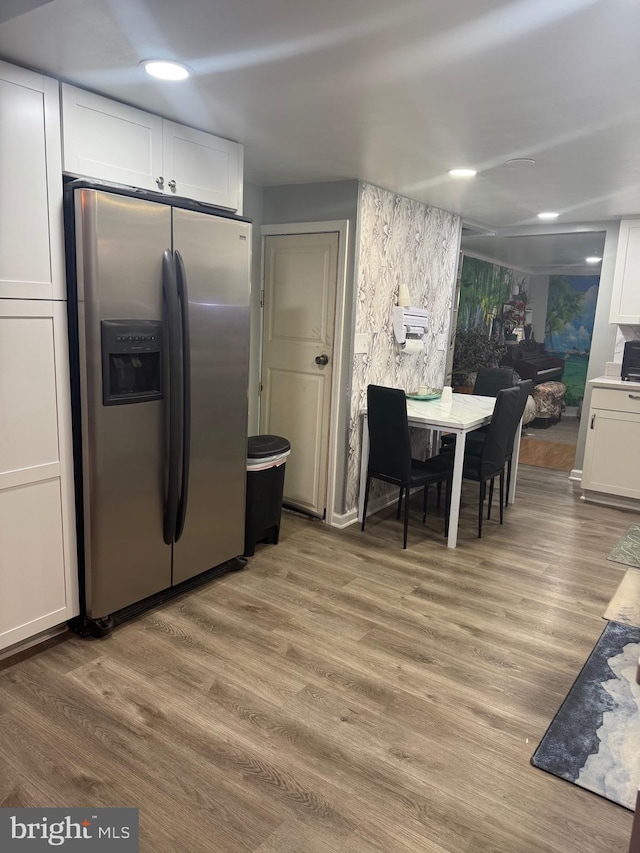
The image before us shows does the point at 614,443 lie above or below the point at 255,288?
below

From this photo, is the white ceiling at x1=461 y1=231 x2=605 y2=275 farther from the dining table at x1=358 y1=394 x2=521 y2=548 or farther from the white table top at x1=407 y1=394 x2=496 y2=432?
the dining table at x1=358 y1=394 x2=521 y2=548

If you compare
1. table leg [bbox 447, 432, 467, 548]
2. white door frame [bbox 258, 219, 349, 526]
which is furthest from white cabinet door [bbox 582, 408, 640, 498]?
white door frame [bbox 258, 219, 349, 526]

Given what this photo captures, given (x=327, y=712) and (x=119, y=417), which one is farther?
(x=119, y=417)

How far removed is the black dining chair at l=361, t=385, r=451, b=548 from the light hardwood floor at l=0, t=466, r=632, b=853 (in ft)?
1.86

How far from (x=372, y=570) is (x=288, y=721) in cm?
137

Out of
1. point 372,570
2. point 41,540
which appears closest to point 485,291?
point 372,570

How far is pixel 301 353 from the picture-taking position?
4.16 meters

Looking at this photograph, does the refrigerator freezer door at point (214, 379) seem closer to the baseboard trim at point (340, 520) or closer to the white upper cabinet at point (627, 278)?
the baseboard trim at point (340, 520)

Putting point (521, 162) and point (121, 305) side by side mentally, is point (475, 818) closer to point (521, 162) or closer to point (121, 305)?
point (121, 305)

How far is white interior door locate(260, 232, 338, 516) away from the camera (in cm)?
400

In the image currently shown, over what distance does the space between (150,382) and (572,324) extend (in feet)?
28.9

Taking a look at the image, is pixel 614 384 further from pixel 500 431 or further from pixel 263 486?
pixel 263 486

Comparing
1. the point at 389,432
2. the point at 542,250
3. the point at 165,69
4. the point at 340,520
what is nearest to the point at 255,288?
the point at 389,432

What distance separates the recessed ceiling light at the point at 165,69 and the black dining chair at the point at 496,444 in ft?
8.37
